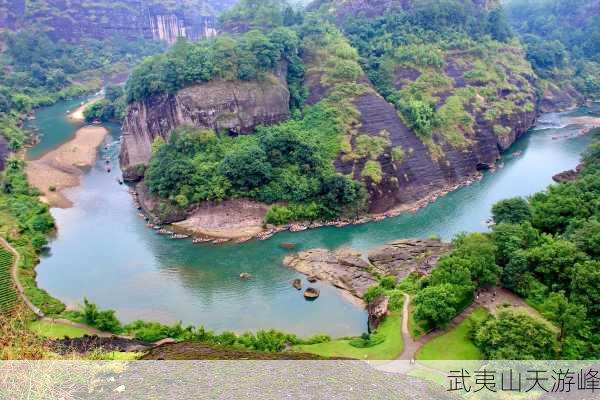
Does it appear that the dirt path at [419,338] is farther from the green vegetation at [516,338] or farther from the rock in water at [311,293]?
the rock in water at [311,293]

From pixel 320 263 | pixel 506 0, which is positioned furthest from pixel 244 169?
pixel 506 0

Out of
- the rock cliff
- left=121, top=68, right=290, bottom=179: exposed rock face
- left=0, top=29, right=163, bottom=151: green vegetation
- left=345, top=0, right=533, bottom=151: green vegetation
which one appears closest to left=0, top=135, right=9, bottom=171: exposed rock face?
left=0, top=29, right=163, bottom=151: green vegetation

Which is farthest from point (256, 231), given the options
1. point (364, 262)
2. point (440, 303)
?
point (440, 303)

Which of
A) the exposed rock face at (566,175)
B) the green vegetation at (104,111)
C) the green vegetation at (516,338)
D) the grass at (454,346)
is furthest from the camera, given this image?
the green vegetation at (104,111)

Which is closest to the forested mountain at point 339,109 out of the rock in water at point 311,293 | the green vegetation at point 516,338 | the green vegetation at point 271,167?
the green vegetation at point 271,167

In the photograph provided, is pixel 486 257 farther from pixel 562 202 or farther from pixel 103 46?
pixel 103 46

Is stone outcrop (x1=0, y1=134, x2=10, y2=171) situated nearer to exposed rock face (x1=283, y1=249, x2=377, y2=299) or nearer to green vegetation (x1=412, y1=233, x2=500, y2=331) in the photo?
exposed rock face (x1=283, y1=249, x2=377, y2=299)

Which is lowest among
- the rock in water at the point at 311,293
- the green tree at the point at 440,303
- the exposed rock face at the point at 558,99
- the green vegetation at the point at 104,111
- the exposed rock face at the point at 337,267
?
the rock in water at the point at 311,293
